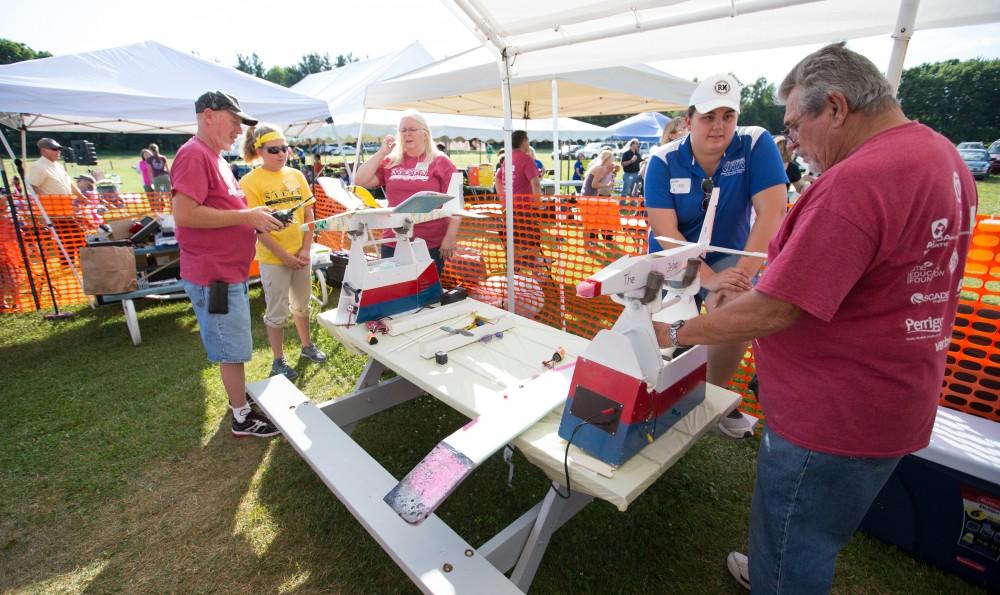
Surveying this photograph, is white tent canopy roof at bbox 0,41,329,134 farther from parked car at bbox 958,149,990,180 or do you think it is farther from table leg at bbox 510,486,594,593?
parked car at bbox 958,149,990,180

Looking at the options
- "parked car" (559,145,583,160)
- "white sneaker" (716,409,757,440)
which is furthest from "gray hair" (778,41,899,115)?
"parked car" (559,145,583,160)

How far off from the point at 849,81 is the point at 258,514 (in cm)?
287

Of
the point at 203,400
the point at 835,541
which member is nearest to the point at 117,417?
the point at 203,400

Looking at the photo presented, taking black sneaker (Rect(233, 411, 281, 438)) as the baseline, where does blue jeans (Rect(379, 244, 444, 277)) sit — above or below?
above

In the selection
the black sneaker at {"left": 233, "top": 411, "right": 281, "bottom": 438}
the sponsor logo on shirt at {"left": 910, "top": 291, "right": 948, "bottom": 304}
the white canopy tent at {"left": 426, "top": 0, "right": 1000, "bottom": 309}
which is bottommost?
the black sneaker at {"left": 233, "top": 411, "right": 281, "bottom": 438}

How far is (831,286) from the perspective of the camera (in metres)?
0.95

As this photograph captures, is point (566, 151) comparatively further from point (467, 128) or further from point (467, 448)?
point (467, 448)

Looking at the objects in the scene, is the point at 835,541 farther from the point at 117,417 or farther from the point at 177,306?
the point at 177,306

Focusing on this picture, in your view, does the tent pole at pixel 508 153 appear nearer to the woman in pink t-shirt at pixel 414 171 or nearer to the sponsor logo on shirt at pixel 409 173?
the woman in pink t-shirt at pixel 414 171

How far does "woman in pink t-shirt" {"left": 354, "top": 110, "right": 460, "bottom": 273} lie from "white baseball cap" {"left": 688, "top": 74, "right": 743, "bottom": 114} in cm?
156

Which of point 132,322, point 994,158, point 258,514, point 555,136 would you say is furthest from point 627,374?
point 994,158

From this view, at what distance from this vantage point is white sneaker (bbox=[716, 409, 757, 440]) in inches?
81.0

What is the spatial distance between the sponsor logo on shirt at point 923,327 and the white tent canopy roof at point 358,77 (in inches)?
457

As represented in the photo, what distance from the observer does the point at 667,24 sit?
7.25ft
